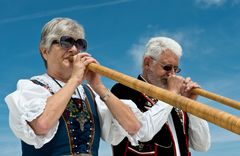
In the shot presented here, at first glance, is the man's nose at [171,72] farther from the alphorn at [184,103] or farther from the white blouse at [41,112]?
the alphorn at [184,103]

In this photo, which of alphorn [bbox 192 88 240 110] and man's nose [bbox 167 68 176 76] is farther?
alphorn [bbox 192 88 240 110]

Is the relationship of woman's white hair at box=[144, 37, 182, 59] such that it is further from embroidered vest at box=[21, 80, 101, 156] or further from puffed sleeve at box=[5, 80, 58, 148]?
puffed sleeve at box=[5, 80, 58, 148]

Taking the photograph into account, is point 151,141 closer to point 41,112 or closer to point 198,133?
point 198,133

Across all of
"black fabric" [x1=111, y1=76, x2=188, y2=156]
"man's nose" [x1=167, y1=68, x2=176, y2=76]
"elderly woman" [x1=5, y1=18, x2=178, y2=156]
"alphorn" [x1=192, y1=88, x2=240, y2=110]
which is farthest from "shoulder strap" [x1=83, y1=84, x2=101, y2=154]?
"alphorn" [x1=192, y1=88, x2=240, y2=110]

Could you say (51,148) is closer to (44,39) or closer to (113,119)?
(113,119)

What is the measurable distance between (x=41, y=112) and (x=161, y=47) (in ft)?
6.73

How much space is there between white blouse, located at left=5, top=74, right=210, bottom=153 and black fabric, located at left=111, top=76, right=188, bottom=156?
0.11m

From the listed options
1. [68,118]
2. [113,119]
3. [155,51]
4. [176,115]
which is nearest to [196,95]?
[176,115]

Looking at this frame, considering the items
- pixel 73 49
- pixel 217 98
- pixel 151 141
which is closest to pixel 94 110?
pixel 73 49

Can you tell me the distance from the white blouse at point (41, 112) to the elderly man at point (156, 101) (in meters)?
0.11

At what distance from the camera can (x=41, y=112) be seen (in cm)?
388

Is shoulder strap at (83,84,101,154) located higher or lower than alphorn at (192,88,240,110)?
lower

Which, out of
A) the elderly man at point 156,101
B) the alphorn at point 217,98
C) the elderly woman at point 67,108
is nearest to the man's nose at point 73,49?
the elderly woman at point 67,108

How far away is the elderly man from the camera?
5273mm
